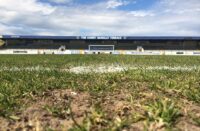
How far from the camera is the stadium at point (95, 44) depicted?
112m

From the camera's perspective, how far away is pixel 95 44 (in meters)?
119

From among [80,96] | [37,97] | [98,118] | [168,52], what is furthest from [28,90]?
[168,52]

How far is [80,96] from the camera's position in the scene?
26.2ft

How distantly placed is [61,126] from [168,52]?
343 ft

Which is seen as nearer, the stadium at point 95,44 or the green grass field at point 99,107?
the green grass field at point 99,107

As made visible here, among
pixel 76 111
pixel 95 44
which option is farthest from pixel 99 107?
pixel 95 44

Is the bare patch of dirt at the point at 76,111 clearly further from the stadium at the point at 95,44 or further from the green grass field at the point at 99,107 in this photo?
the stadium at the point at 95,44

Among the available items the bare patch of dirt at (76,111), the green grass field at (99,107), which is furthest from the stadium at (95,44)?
the bare patch of dirt at (76,111)

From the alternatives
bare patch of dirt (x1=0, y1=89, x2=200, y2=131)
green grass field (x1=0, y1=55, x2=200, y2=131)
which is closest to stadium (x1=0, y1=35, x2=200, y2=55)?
green grass field (x1=0, y1=55, x2=200, y2=131)

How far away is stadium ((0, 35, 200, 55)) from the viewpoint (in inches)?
4427

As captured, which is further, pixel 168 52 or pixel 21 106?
pixel 168 52

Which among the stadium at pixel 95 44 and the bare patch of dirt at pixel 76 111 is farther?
the stadium at pixel 95 44

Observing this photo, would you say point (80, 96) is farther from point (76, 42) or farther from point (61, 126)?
point (76, 42)

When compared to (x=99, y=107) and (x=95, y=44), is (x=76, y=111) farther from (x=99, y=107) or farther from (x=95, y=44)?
(x=95, y=44)
